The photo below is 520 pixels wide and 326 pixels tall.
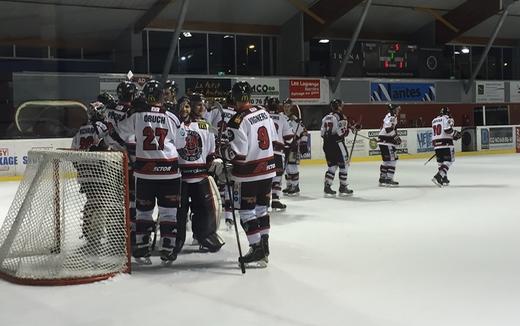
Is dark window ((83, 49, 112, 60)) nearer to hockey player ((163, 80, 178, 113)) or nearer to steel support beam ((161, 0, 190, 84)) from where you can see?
steel support beam ((161, 0, 190, 84))

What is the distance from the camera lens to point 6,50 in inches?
722

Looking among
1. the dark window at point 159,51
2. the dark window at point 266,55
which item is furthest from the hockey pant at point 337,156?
the dark window at point 266,55

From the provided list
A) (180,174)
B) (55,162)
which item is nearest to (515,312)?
(180,174)

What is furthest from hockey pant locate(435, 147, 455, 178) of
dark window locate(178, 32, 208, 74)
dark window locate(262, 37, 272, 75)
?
dark window locate(262, 37, 272, 75)

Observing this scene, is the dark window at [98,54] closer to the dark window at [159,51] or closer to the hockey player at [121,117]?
the dark window at [159,51]

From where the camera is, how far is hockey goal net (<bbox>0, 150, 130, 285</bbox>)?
452 centimetres

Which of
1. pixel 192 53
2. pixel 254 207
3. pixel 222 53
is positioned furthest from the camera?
pixel 222 53

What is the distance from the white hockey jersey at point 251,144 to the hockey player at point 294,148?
365 cm

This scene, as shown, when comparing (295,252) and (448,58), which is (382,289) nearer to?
(295,252)

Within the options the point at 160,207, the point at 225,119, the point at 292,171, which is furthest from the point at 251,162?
the point at 292,171

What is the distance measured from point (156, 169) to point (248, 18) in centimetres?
1651

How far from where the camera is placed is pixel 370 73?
20.7 metres

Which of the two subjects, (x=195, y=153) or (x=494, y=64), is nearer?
(x=195, y=153)

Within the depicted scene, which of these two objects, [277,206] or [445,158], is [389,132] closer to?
[445,158]
